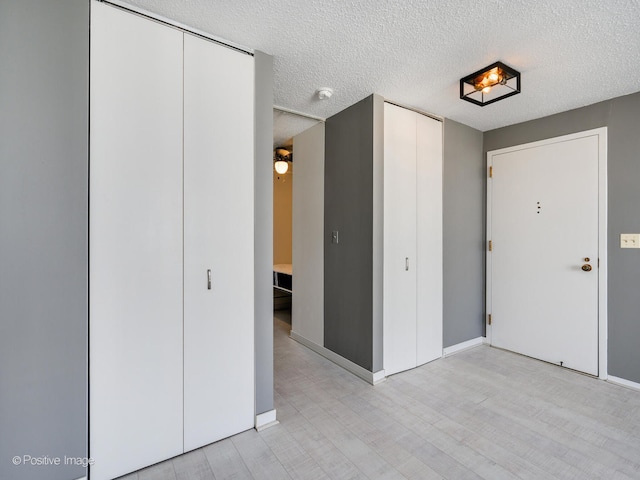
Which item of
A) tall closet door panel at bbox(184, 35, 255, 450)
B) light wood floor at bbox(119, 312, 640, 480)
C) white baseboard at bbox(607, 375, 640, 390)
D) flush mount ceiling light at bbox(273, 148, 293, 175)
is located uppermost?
flush mount ceiling light at bbox(273, 148, 293, 175)

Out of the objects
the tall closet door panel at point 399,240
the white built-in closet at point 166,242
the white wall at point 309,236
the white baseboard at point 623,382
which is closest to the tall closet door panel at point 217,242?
the white built-in closet at point 166,242

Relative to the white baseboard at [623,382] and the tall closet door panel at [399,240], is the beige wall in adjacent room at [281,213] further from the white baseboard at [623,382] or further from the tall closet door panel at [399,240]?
the white baseboard at [623,382]

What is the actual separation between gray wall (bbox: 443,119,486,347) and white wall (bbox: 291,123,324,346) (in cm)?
132

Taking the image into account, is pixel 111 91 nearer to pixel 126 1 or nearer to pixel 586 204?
pixel 126 1

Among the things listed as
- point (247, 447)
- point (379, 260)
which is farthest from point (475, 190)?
point (247, 447)

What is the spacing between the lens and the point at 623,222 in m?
2.69

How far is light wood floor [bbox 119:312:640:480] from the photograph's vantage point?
1.71m

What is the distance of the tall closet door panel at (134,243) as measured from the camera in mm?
1598

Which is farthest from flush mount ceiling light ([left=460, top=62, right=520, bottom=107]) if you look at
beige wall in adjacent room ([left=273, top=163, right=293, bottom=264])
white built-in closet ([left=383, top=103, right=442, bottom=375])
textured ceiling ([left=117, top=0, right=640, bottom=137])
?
beige wall in adjacent room ([left=273, top=163, right=293, bottom=264])

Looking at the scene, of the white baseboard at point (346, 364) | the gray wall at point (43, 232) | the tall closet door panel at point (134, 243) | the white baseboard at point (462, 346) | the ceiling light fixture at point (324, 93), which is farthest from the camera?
the white baseboard at point (462, 346)

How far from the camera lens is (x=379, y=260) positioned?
2.74 meters

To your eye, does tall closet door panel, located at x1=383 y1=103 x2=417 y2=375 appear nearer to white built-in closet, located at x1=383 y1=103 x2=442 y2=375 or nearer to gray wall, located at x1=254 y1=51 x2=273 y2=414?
white built-in closet, located at x1=383 y1=103 x2=442 y2=375

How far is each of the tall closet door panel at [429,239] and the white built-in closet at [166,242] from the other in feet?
5.78

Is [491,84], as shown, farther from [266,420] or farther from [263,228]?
[266,420]
